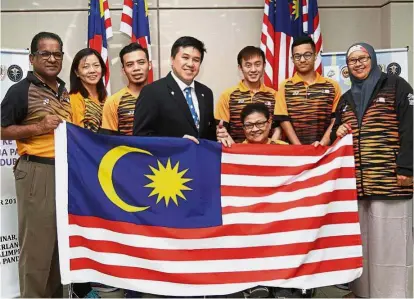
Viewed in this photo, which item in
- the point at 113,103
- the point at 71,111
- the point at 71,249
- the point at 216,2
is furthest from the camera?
the point at 216,2

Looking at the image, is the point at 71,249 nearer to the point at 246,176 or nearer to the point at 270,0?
the point at 246,176

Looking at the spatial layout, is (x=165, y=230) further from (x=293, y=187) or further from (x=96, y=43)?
(x=96, y=43)

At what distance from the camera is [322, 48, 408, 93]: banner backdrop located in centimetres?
484

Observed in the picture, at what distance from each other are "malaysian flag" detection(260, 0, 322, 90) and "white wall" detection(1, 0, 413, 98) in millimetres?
398

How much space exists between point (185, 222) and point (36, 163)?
A: 1.16 metres

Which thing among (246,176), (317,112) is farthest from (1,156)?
(317,112)

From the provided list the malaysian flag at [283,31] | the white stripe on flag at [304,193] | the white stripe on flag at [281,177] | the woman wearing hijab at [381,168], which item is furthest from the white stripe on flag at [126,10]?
the white stripe on flag at [304,193]

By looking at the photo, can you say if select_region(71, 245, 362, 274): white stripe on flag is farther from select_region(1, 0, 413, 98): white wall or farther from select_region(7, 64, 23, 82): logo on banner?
select_region(1, 0, 413, 98): white wall

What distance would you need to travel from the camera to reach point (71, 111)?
11.9 ft

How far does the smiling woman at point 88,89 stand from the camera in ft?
12.4

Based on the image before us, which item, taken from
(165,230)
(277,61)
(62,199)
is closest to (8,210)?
(62,199)

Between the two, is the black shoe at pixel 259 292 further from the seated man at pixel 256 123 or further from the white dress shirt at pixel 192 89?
the white dress shirt at pixel 192 89

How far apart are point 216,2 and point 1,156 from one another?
3.23m

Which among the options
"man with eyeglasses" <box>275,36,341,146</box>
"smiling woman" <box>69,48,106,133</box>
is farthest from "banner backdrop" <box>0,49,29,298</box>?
"man with eyeglasses" <box>275,36,341,146</box>
